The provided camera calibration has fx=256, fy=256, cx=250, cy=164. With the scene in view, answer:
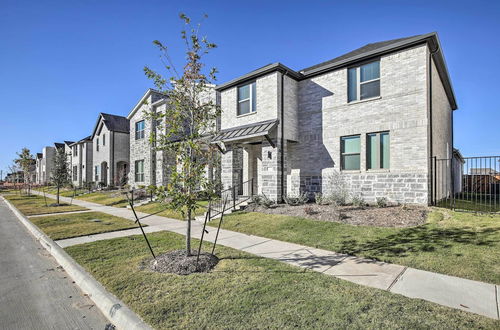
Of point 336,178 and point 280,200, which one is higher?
point 336,178

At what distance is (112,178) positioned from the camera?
91.4 ft

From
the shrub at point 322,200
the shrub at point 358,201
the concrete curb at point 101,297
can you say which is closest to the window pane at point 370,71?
the shrub at point 358,201

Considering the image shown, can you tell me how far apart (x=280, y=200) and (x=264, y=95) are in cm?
536

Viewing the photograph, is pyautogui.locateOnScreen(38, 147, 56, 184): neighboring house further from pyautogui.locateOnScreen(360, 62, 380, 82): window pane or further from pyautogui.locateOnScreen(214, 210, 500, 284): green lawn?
pyautogui.locateOnScreen(360, 62, 380, 82): window pane

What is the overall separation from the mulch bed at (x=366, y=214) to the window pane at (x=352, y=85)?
5151mm

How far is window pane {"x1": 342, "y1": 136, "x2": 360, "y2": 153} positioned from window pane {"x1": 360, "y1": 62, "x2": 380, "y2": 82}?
2.70 metres

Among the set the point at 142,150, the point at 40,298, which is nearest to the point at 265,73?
the point at 40,298

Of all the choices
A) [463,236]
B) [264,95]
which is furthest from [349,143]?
[463,236]

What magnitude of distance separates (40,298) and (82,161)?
36673 mm

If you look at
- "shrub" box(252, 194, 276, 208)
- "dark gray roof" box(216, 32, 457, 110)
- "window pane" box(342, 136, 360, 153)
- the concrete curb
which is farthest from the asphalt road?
"dark gray roof" box(216, 32, 457, 110)

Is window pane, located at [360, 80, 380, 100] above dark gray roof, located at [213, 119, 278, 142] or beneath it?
above

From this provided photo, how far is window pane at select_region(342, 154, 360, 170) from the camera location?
11684 mm

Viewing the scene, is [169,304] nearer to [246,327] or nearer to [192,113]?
[246,327]

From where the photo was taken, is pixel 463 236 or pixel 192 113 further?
pixel 463 236
